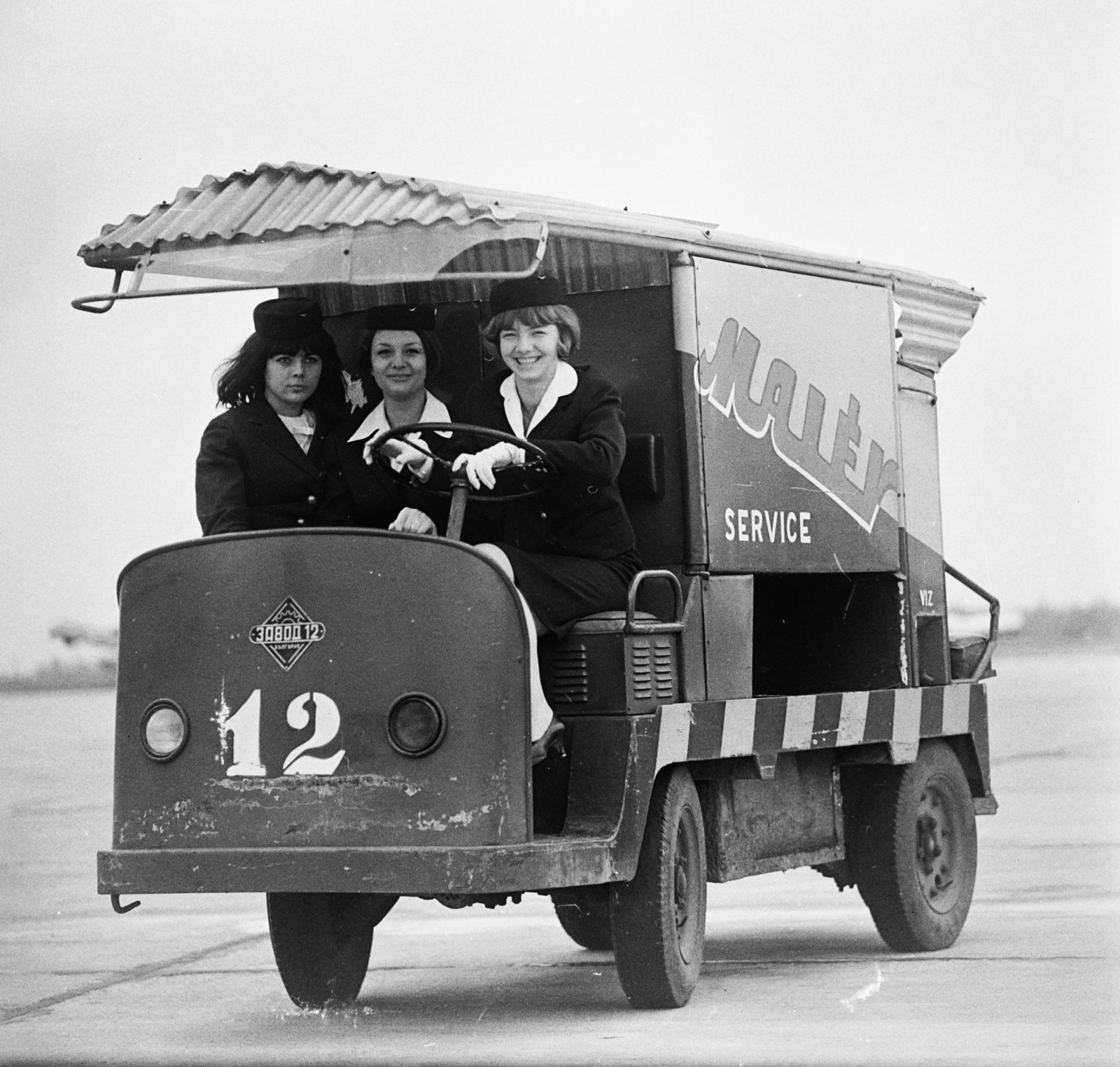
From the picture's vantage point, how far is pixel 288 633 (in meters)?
7.44

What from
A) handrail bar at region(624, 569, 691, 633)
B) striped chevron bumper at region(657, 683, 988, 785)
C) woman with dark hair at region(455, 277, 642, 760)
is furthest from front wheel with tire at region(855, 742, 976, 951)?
woman with dark hair at region(455, 277, 642, 760)

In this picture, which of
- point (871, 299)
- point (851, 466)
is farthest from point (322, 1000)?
point (871, 299)

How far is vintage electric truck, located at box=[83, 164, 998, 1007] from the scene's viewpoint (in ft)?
24.0

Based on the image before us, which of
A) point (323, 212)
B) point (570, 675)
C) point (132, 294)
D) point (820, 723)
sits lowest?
point (820, 723)

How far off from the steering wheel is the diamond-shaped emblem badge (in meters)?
0.53

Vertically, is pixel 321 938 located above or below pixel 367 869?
below

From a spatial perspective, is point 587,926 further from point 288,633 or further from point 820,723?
point 288,633

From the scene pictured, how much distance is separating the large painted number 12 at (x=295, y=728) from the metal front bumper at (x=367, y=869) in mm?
255

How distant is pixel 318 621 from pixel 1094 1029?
113 inches

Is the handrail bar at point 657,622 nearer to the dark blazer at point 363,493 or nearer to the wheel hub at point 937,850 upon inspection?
the dark blazer at point 363,493

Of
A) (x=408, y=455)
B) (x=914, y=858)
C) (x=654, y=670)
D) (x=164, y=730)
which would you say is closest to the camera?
(x=164, y=730)

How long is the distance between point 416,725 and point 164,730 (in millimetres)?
877

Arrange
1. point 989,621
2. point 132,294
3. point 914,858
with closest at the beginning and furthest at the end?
1. point 132,294
2. point 914,858
3. point 989,621

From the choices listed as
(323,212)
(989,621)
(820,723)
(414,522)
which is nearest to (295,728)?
(414,522)
